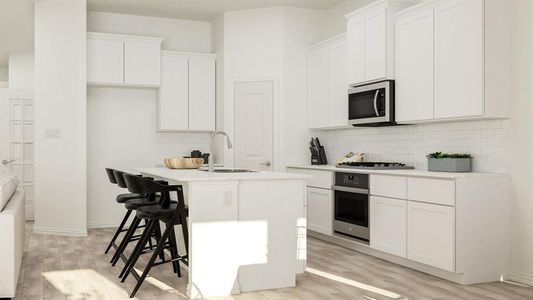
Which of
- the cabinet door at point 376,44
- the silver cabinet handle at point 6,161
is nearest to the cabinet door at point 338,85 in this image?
the cabinet door at point 376,44

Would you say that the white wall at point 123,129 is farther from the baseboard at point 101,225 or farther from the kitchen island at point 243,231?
the kitchen island at point 243,231

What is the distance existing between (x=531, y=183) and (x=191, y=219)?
2701mm

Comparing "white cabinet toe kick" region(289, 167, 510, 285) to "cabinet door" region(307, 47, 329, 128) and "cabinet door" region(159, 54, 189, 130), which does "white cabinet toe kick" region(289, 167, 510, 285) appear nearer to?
"cabinet door" region(307, 47, 329, 128)

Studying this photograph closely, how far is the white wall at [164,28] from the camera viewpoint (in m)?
7.36

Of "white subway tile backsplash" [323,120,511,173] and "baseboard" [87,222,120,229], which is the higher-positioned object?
Answer: "white subway tile backsplash" [323,120,511,173]

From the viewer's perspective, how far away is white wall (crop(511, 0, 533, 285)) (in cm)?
418

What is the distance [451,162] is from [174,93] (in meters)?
4.23

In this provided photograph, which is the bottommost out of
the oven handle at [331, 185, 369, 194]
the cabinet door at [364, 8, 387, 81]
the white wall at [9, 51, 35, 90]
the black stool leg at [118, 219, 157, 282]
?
the black stool leg at [118, 219, 157, 282]

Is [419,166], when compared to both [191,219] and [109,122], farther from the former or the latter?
[109,122]

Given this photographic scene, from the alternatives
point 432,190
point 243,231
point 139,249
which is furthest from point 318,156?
point 139,249

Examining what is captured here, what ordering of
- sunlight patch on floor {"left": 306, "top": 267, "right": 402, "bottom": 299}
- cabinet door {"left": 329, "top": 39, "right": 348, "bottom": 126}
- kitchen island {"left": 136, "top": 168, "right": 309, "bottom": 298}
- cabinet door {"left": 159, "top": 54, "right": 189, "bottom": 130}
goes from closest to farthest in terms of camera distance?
kitchen island {"left": 136, "top": 168, "right": 309, "bottom": 298} < sunlight patch on floor {"left": 306, "top": 267, "right": 402, "bottom": 299} < cabinet door {"left": 329, "top": 39, "right": 348, "bottom": 126} < cabinet door {"left": 159, "top": 54, "right": 189, "bottom": 130}

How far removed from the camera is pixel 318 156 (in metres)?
6.90

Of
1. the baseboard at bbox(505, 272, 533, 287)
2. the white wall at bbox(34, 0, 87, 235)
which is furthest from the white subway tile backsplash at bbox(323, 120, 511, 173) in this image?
the white wall at bbox(34, 0, 87, 235)

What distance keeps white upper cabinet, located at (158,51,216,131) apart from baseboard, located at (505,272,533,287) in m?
4.56
